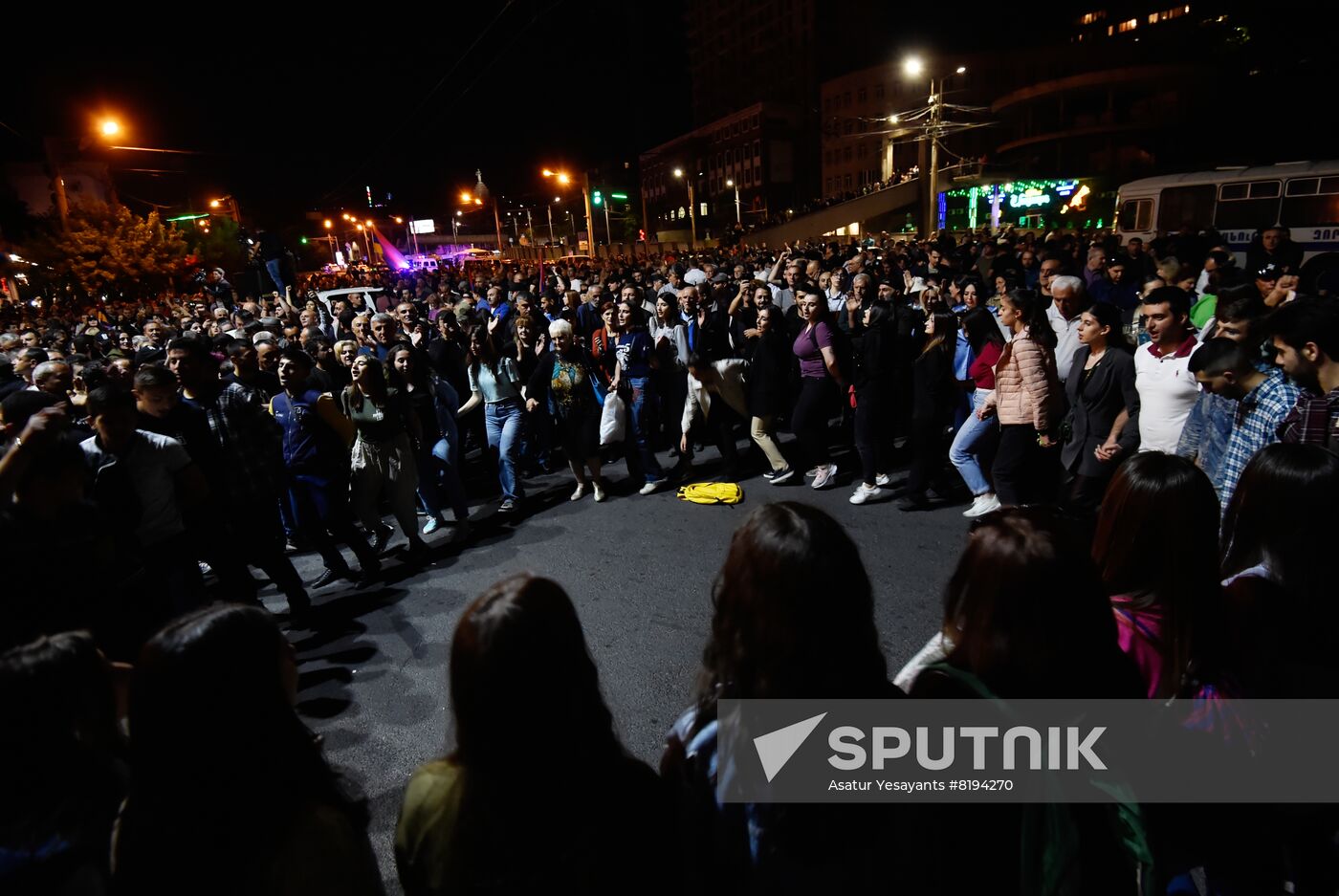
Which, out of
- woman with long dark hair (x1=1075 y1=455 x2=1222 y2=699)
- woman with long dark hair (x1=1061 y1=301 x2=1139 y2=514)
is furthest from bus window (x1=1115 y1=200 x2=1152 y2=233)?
woman with long dark hair (x1=1075 y1=455 x2=1222 y2=699)

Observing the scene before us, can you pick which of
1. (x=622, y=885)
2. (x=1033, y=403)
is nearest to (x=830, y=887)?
(x=622, y=885)

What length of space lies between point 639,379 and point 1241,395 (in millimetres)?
5383

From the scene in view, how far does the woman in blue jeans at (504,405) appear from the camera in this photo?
710 cm

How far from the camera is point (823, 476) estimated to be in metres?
7.11

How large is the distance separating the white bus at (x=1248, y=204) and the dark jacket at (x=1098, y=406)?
1369 cm

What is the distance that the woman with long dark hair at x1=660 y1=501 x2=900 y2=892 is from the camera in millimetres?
1514

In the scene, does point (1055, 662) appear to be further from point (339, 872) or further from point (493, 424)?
point (493, 424)

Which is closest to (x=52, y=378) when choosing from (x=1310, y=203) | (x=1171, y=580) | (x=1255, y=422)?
(x=1171, y=580)

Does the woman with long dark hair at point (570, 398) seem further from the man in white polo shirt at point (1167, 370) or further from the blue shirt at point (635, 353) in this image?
the man in white polo shirt at point (1167, 370)

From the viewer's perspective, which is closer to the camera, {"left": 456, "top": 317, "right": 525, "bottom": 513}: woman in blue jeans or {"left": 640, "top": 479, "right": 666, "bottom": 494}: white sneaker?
{"left": 456, "top": 317, "right": 525, "bottom": 513}: woman in blue jeans

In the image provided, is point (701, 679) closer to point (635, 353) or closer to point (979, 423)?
point (979, 423)

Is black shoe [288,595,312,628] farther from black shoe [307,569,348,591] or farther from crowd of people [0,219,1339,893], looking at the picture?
crowd of people [0,219,1339,893]

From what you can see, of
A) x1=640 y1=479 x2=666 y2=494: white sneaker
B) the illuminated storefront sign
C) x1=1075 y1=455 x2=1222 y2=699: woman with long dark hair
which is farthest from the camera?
the illuminated storefront sign

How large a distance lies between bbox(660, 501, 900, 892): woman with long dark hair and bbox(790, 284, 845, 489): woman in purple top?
5.31 metres
